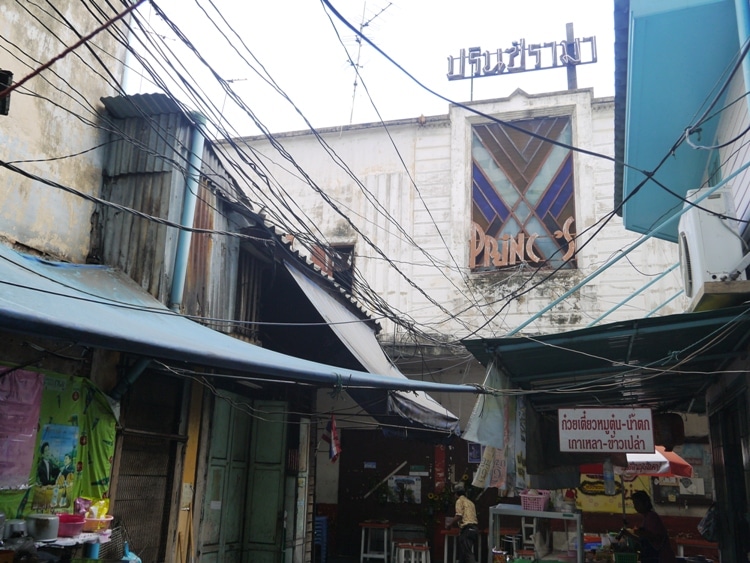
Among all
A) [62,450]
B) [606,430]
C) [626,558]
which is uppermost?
[606,430]

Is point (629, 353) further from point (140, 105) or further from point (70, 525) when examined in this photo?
point (140, 105)

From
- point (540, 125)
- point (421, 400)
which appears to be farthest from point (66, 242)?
point (540, 125)

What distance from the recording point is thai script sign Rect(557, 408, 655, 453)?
6863 millimetres

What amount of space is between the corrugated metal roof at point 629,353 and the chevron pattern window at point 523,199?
573 centimetres

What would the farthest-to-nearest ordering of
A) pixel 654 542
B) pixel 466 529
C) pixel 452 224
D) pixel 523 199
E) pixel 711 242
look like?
pixel 452 224 → pixel 523 199 → pixel 466 529 → pixel 654 542 → pixel 711 242

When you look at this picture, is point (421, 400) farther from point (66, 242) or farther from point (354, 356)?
point (66, 242)

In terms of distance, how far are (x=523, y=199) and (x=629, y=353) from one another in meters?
8.32

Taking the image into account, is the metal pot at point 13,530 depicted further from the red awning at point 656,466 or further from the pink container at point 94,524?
the red awning at point 656,466

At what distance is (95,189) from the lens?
7480mm

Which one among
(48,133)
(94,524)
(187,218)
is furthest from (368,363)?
(48,133)

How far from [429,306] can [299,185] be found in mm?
4718

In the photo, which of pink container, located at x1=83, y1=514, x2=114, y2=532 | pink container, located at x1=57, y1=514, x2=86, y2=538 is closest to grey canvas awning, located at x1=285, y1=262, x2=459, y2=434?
pink container, located at x1=83, y1=514, x2=114, y2=532

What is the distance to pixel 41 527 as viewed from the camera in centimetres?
532

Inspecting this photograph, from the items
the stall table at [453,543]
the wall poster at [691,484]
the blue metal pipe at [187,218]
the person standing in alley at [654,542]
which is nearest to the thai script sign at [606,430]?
the person standing in alley at [654,542]
